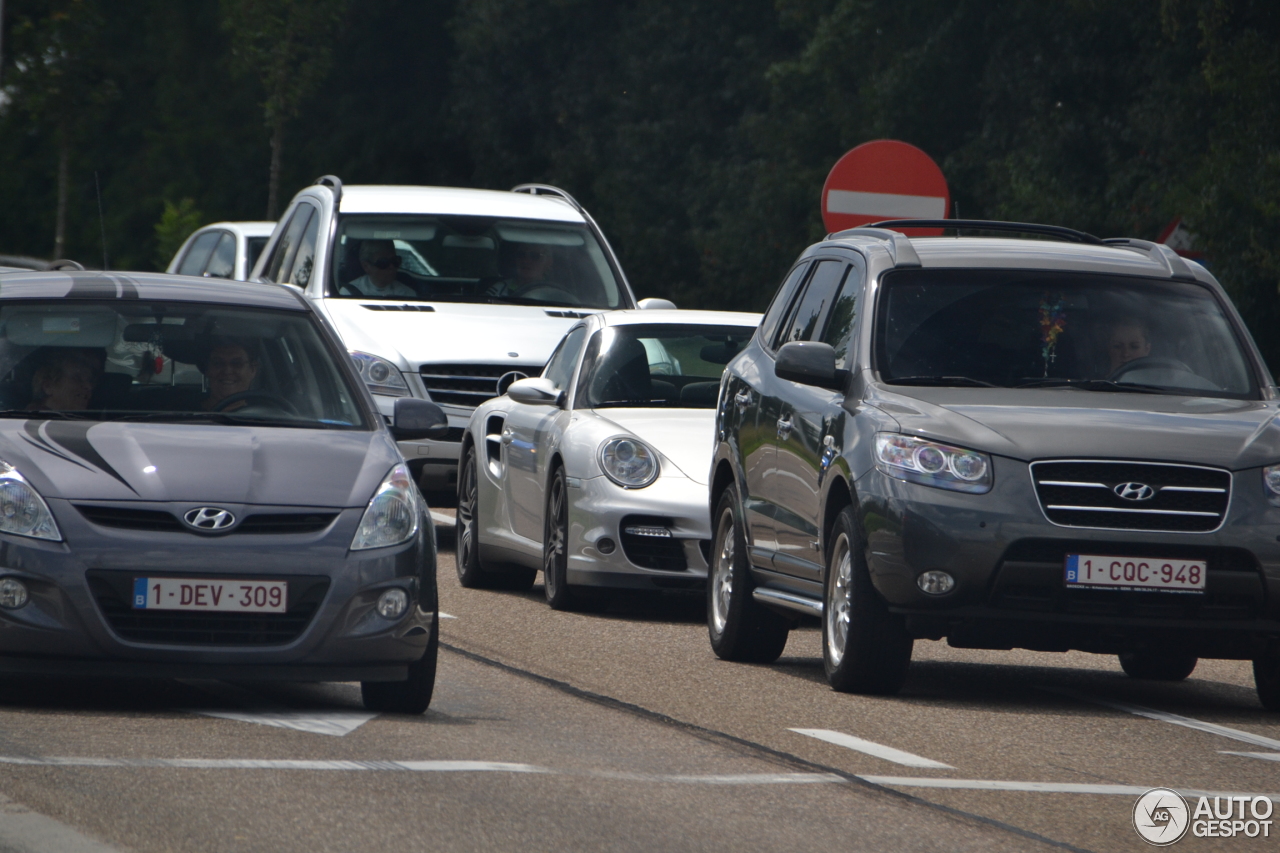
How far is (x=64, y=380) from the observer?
30.7ft

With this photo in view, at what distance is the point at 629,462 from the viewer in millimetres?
13102

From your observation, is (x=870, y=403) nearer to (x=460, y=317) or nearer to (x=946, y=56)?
(x=460, y=317)

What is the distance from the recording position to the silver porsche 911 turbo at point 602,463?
1296 cm

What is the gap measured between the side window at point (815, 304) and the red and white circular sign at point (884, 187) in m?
3.87

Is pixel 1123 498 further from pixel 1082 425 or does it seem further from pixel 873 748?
pixel 873 748

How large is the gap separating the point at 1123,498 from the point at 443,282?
880 cm

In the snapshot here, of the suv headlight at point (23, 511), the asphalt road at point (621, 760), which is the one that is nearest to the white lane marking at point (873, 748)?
the asphalt road at point (621, 760)

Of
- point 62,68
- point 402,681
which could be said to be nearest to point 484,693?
point 402,681

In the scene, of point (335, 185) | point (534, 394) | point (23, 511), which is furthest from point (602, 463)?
point (335, 185)

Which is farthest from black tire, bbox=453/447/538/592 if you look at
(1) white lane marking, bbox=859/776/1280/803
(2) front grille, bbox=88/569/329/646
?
(1) white lane marking, bbox=859/776/1280/803

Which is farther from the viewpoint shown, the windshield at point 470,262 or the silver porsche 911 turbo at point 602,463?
the windshield at point 470,262

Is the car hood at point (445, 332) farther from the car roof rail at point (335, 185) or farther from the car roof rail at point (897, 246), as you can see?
the car roof rail at point (897, 246)

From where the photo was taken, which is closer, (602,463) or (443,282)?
(602,463)

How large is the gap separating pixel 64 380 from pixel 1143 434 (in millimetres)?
4037
